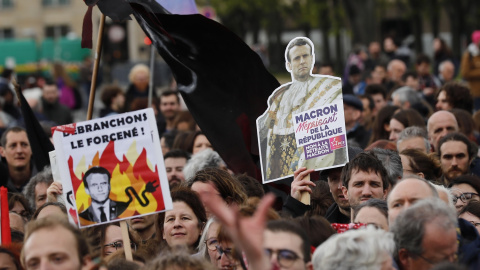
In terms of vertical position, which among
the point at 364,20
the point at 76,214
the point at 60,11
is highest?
the point at 60,11

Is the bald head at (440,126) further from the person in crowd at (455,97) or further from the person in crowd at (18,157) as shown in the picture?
the person in crowd at (18,157)

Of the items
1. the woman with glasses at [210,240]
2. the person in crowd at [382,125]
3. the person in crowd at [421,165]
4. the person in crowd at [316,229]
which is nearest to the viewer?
the person in crowd at [316,229]

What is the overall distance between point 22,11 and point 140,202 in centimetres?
6773

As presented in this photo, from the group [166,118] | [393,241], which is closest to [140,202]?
[393,241]

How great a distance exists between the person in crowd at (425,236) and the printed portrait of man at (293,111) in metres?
1.78

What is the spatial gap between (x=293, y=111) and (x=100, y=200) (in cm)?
174

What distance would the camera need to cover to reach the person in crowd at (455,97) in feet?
39.7

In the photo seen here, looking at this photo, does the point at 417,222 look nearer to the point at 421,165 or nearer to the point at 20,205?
the point at 421,165

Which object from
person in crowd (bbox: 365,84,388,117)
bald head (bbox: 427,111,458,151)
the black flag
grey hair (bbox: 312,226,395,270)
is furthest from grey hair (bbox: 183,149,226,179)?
person in crowd (bbox: 365,84,388,117)

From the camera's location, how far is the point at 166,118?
1465 centimetres

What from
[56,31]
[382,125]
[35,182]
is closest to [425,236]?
[35,182]

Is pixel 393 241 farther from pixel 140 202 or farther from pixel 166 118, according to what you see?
pixel 166 118

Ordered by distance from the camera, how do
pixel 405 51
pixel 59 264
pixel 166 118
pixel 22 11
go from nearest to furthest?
pixel 59 264 → pixel 166 118 → pixel 405 51 → pixel 22 11

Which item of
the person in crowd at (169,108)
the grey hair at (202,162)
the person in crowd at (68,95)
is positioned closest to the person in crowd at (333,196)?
the grey hair at (202,162)
